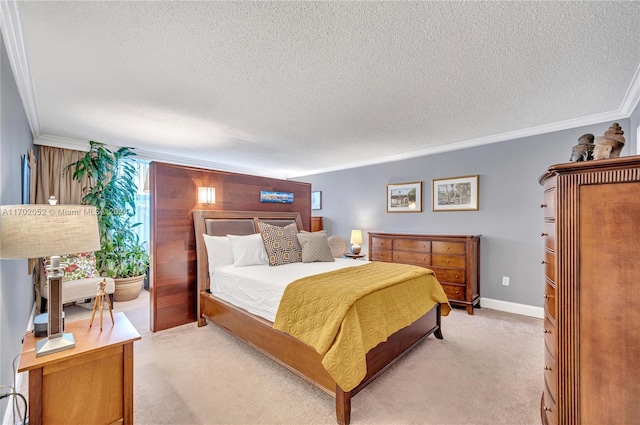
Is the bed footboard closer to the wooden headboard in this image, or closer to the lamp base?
the wooden headboard

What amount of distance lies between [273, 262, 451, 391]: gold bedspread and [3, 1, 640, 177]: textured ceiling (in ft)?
5.53

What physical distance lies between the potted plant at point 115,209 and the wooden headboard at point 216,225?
6.29 feet

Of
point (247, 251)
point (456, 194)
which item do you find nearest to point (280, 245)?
point (247, 251)

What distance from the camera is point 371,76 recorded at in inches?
89.6

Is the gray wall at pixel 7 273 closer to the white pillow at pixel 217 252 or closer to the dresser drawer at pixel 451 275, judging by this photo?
the white pillow at pixel 217 252

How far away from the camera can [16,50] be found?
1.82 meters

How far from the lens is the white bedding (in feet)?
7.67

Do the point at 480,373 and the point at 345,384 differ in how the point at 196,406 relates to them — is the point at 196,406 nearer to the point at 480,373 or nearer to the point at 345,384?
the point at 345,384

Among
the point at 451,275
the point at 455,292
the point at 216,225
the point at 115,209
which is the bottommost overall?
the point at 455,292

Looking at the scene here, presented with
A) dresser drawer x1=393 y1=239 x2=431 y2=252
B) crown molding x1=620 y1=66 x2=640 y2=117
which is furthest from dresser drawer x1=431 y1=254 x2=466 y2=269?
crown molding x1=620 y1=66 x2=640 y2=117

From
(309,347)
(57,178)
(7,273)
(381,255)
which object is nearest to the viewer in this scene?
(7,273)

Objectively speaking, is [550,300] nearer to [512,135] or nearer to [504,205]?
[504,205]

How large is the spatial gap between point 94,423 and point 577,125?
5070mm

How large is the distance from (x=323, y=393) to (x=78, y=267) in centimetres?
399
